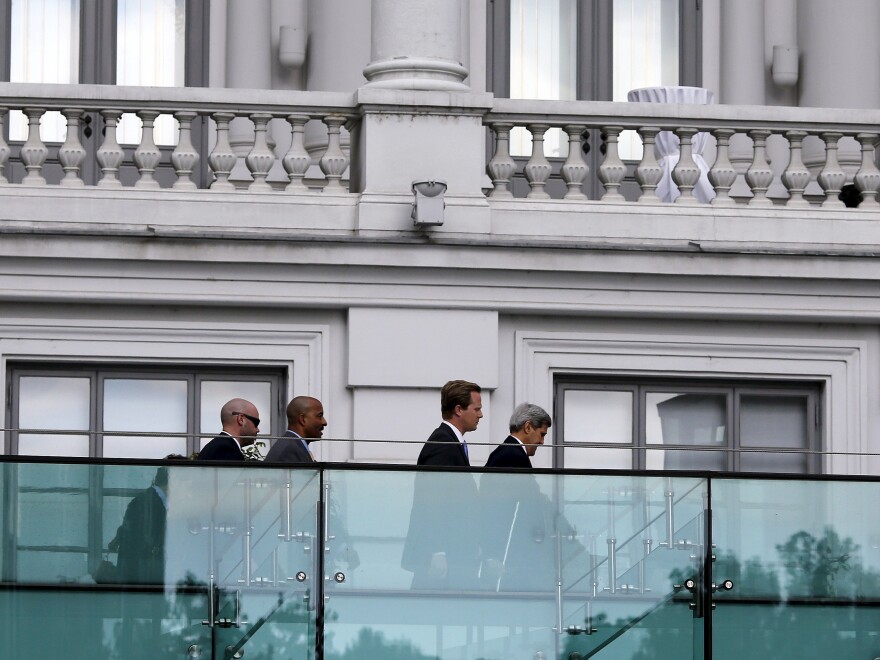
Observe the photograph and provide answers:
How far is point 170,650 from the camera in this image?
1369 cm

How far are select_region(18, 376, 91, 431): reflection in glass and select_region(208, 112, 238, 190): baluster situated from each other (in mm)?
1965

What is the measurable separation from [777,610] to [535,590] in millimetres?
1572

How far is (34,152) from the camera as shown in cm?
1795

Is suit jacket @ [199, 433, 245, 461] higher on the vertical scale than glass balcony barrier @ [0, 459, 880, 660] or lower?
higher

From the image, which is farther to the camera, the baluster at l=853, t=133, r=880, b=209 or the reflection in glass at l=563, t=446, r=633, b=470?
the baluster at l=853, t=133, r=880, b=209

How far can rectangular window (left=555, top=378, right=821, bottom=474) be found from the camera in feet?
61.7

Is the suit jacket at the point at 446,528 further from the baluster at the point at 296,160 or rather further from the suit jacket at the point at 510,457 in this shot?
the baluster at the point at 296,160

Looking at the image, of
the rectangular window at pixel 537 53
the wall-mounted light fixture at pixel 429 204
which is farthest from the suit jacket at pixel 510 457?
the rectangular window at pixel 537 53

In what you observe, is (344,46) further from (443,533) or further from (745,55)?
(443,533)

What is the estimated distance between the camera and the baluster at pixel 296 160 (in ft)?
59.4

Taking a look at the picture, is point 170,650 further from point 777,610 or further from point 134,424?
point 134,424

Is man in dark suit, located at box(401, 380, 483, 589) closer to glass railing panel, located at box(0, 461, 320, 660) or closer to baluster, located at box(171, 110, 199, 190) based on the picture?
glass railing panel, located at box(0, 461, 320, 660)

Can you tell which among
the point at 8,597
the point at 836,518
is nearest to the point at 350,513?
the point at 8,597

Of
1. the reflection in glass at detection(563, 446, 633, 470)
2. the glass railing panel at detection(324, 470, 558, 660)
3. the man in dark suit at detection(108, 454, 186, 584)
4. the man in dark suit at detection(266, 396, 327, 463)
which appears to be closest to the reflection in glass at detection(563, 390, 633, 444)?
the reflection in glass at detection(563, 446, 633, 470)
